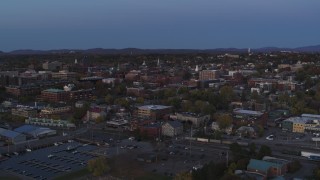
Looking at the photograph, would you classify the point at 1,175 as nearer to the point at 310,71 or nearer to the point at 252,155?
the point at 252,155

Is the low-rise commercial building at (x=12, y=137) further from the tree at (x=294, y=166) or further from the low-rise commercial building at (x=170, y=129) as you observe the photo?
the tree at (x=294, y=166)

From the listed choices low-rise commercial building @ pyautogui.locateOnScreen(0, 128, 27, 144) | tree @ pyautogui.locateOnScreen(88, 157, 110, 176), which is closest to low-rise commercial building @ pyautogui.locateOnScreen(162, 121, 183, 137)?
low-rise commercial building @ pyautogui.locateOnScreen(0, 128, 27, 144)

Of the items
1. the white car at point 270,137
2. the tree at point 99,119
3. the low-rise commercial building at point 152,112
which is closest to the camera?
the white car at point 270,137

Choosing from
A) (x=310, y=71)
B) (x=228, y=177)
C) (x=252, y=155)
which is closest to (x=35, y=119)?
(x=252, y=155)

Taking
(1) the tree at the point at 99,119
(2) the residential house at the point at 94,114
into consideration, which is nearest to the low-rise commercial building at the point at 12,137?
(1) the tree at the point at 99,119

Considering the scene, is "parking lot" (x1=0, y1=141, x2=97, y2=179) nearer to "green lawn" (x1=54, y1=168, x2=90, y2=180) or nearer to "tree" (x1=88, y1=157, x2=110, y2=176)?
"green lawn" (x1=54, y1=168, x2=90, y2=180)
